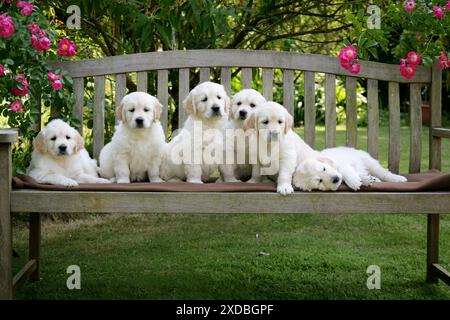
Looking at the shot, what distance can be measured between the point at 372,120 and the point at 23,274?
2575 millimetres

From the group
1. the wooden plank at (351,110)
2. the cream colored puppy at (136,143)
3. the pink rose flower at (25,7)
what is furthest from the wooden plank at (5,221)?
the wooden plank at (351,110)

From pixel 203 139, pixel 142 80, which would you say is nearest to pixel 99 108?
pixel 142 80

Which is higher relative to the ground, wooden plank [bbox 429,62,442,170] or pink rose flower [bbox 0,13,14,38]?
pink rose flower [bbox 0,13,14,38]

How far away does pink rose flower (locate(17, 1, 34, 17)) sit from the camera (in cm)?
417

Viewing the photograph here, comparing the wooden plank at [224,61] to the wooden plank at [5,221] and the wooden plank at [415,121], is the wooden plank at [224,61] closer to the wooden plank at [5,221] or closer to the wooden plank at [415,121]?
the wooden plank at [415,121]

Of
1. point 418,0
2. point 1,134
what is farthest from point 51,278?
point 418,0

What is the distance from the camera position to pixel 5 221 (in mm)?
3441

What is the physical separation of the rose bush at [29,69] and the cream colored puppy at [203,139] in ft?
2.71

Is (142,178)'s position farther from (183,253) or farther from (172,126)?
(172,126)

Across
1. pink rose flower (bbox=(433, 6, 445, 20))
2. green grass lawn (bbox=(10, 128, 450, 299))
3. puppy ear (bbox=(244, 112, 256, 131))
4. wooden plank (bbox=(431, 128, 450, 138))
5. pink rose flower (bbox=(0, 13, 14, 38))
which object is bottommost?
green grass lawn (bbox=(10, 128, 450, 299))

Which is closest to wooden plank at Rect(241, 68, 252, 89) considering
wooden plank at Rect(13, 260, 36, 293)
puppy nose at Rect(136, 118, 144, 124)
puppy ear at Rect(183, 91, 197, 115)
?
puppy ear at Rect(183, 91, 197, 115)

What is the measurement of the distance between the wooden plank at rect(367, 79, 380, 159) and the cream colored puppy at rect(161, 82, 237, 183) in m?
1.09

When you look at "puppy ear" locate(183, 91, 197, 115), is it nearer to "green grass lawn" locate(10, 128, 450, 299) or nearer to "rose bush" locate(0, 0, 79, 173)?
"rose bush" locate(0, 0, 79, 173)

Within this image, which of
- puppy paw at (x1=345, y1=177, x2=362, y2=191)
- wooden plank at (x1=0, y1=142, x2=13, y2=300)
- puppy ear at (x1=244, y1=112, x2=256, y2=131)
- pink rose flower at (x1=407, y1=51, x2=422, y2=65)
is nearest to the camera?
wooden plank at (x1=0, y1=142, x2=13, y2=300)
